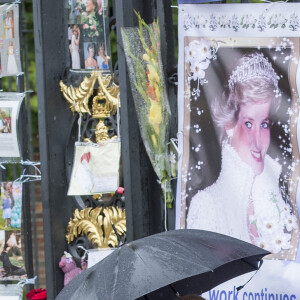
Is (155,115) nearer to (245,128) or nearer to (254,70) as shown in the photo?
(245,128)

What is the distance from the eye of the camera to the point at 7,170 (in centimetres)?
729

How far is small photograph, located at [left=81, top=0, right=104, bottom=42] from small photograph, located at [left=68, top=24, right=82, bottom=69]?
7cm

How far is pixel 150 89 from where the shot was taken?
5.87 m

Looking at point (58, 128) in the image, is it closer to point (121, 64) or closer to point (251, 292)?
point (121, 64)

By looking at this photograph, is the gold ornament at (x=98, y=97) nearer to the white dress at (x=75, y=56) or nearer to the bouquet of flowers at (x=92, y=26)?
the white dress at (x=75, y=56)

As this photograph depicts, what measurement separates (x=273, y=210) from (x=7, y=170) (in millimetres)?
2531

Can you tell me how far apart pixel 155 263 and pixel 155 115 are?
1.91 meters

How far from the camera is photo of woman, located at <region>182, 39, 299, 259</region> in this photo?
5.47 metres

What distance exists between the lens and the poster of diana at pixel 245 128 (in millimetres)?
5438

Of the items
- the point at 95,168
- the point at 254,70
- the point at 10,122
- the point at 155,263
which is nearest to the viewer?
the point at 155,263

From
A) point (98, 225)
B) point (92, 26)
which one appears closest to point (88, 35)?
point (92, 26)

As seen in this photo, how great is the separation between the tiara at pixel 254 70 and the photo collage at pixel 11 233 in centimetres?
189

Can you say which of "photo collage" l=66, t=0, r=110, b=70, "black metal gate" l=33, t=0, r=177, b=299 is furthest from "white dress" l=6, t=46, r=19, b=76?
"photo collage" l=66, t=0, r=110, b=70

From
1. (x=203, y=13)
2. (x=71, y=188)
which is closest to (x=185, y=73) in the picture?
(x=203, y=13)
